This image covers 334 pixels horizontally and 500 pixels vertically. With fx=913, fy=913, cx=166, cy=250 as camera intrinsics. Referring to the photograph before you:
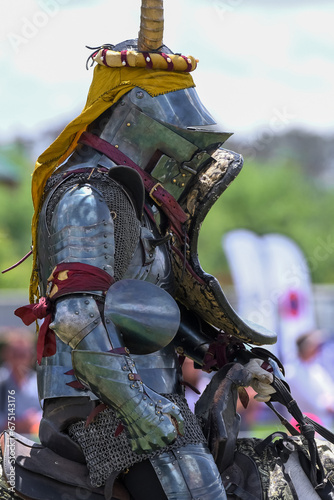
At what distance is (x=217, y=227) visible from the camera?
2962cm

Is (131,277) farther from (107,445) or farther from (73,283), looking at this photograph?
(107,445)

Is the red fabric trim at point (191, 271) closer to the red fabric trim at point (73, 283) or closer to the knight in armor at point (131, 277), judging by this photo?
the knight in armor at point (131, 277)

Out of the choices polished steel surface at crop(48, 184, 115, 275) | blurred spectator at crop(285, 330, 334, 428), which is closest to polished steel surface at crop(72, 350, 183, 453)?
polished steel surface at crop(48, 184, 115, 275)

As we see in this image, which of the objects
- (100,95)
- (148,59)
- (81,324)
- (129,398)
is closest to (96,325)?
(81,324)

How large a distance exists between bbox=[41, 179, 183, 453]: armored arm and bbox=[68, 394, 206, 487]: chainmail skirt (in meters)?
0.28

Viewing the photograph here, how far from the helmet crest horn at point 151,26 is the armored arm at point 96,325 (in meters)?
0.82

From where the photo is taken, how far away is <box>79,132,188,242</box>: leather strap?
436 centimetres

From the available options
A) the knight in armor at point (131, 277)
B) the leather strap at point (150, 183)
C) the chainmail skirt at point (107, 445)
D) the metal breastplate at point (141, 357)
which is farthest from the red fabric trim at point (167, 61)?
the chainmail skirt at point (107, 445)

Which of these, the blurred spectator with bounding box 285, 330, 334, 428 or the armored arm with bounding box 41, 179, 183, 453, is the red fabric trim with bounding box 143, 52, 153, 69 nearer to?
the armored arm with bounding box 41, 179, 183, 453

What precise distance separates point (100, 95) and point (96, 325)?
1.24 m

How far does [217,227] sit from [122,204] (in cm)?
2557

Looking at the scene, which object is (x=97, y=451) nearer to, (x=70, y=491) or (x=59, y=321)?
(x=70, y=491)

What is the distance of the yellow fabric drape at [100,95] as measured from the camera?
440cm

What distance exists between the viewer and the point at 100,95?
4.43 meters
